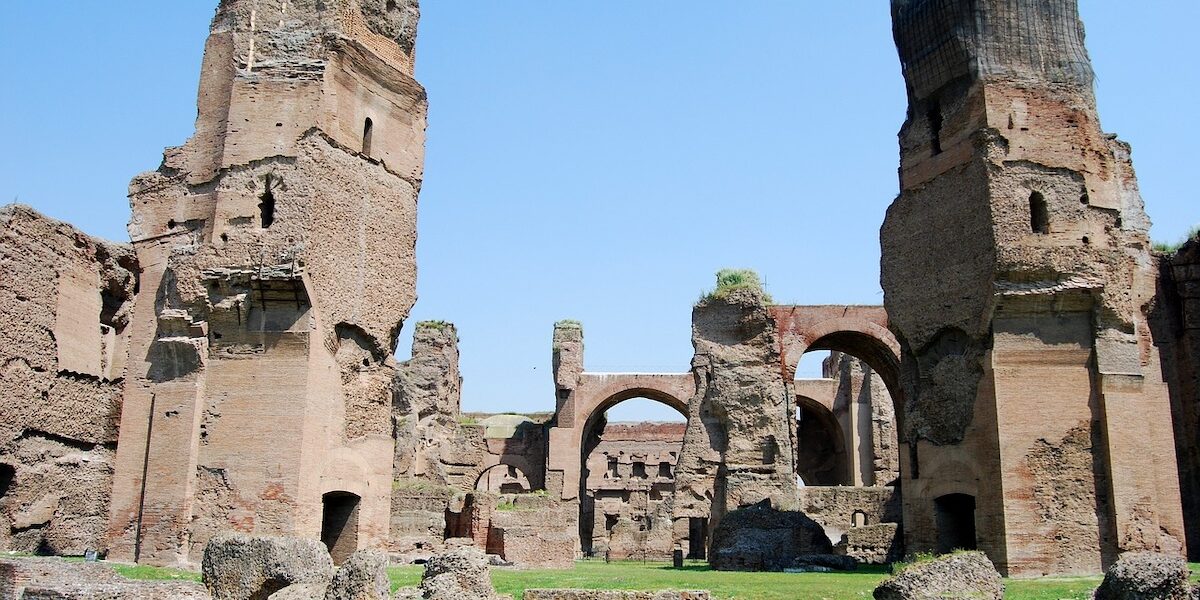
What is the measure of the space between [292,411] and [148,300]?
3.14 meters

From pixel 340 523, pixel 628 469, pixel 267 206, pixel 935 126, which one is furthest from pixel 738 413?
pixel 628 469

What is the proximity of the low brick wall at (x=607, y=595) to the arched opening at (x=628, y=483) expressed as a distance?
60.1ft

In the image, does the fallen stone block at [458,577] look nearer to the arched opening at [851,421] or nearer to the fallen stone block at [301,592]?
the fallen stone block at [301,592]

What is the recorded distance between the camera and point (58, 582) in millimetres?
8570

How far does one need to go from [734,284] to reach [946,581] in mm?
15423

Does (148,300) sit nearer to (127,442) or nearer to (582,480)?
(127,442)

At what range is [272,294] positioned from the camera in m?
14.7

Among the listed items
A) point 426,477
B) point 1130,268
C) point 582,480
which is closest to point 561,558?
point 426,477

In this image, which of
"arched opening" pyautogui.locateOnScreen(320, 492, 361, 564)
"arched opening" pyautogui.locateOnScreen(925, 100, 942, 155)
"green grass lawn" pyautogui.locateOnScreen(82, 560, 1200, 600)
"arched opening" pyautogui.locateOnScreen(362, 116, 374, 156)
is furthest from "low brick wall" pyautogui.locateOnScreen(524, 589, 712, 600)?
"arched opening" pyautogui.locateOnScreen(925, 100, 942, 155)

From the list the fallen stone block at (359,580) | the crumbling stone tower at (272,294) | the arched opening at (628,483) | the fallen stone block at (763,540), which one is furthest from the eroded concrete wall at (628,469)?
the fallen stone block at (359,580)

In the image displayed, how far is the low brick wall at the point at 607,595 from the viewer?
29.2ft

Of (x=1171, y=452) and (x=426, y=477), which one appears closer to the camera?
(x=1171, y=452)

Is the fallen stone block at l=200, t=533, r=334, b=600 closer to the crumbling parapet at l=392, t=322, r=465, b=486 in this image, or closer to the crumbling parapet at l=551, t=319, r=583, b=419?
the crumbling parapet at l=392, t=322, r=465, b=486

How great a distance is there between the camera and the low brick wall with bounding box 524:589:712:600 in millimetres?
8891
